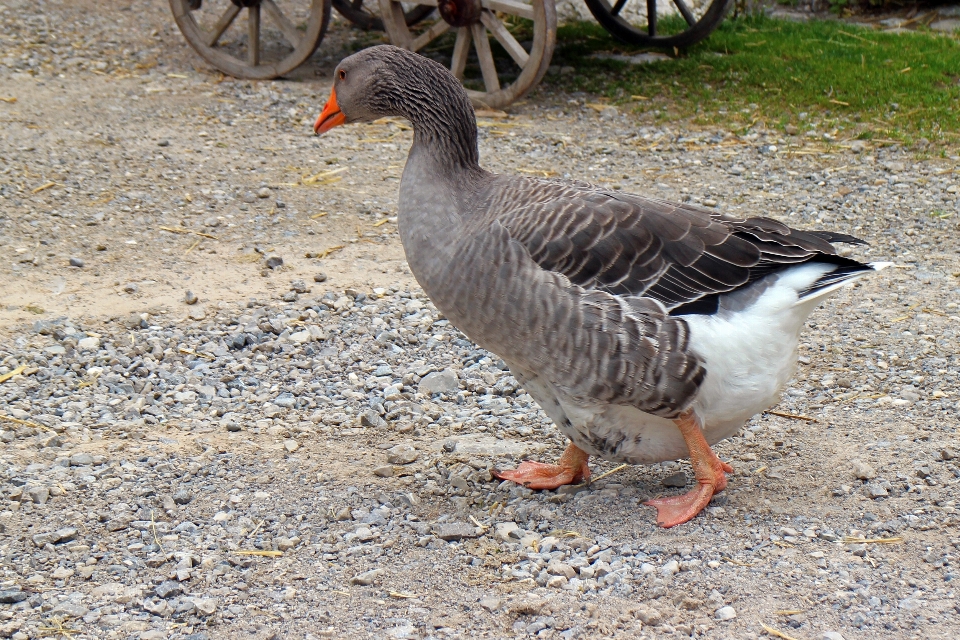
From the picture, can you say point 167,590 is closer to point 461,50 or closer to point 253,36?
→ point 461,50

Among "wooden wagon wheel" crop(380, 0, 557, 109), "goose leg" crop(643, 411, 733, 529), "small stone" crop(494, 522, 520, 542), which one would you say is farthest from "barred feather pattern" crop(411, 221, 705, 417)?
"wooden wagon wheel" crop(380, 0, 557, 109)

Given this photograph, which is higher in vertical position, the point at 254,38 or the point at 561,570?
the point at 254,38

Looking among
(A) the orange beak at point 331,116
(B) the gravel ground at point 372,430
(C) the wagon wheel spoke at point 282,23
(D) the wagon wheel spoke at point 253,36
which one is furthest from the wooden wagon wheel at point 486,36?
(A) the orange beak at point 331,116

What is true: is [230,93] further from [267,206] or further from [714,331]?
[714,331]

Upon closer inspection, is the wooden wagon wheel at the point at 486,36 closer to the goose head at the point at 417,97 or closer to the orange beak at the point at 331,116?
the orange beak at the point at 331,116

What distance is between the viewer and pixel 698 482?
3838mm

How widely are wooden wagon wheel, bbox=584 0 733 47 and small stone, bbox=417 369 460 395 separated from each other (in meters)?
6.90

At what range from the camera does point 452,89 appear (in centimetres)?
395

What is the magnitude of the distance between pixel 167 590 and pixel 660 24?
10.2 m

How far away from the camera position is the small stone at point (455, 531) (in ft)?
12.3

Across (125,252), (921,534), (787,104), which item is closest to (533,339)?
(921,534)

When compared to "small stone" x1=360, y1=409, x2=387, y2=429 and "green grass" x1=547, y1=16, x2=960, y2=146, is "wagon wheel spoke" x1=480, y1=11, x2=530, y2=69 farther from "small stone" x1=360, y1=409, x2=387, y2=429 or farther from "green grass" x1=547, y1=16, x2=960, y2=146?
"small stone" x1=360, y1=409, x2=387, y2=429

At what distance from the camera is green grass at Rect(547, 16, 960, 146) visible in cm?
885

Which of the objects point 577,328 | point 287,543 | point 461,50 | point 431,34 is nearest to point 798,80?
point 461,50
